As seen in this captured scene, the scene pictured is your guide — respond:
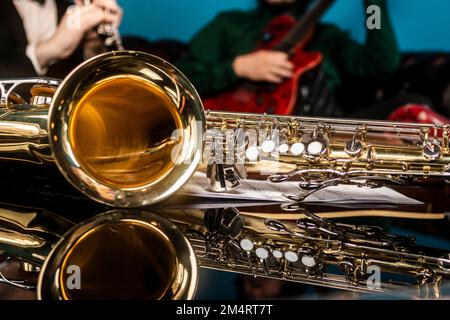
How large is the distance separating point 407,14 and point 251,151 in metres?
1.72

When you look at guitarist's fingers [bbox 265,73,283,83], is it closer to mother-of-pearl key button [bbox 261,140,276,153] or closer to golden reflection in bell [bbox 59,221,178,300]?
mother-of-pearl key button [bbox 261,140,276,153]

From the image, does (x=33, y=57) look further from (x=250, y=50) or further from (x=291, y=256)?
(x=291, y=256)

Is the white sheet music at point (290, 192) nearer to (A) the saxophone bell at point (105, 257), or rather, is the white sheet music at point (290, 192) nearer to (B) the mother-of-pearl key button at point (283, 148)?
(B) the mother-of-pearl key button at point (283, 148)

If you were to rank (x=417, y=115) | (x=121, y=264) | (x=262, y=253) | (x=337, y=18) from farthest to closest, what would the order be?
1. (x=337, y=18)
2. (x=417, y=115)
3. (x=262, y=253)
4. (x=121, y=264)

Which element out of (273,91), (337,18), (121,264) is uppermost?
(337,18)

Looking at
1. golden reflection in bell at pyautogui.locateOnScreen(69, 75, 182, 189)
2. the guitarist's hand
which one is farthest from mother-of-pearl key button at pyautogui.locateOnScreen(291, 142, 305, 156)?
the guitarist's hand

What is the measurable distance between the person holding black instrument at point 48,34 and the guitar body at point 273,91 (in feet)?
2.19

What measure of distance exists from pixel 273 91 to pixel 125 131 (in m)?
1.22

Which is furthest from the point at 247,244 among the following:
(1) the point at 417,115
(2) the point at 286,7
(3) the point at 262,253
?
(2) the point at 286,7

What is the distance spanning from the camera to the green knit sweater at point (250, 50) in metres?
2.58

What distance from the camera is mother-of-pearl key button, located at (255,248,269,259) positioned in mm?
1135

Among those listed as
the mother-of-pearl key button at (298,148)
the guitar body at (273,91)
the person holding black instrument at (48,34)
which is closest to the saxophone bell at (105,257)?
the mother-of-pearl key button at (298,148)

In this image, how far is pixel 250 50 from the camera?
2740mm
